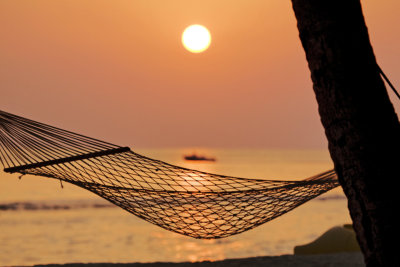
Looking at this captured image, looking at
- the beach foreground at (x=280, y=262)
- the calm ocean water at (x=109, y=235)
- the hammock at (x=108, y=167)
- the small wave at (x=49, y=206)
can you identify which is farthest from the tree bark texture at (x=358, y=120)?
the small wave at (x=49, y=206)

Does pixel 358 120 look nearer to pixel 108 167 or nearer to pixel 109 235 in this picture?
pixel 108 167

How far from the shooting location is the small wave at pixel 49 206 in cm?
1723

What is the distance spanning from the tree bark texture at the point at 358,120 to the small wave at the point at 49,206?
16464mm

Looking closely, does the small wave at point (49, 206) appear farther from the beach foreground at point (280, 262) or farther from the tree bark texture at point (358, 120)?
the tree bark texture at point (358, 120)

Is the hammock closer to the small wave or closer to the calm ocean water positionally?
the calm ocean water

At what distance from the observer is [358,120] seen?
1.61 m

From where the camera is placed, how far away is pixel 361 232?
1.64 metres

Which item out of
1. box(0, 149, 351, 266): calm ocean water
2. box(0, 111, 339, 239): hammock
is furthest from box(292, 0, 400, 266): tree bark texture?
box(0, 149, 351, 266): calm ocean water

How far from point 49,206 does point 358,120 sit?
678 inches

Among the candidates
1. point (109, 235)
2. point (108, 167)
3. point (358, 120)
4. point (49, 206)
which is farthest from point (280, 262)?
point (49, 206)

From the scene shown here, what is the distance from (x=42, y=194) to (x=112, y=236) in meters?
9.11

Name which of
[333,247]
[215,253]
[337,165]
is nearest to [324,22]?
[337,165]

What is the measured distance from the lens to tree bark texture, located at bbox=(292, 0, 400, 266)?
63.0 inches

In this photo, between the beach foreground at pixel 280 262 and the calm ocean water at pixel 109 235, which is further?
the calm ocean water at pixel 109 235
